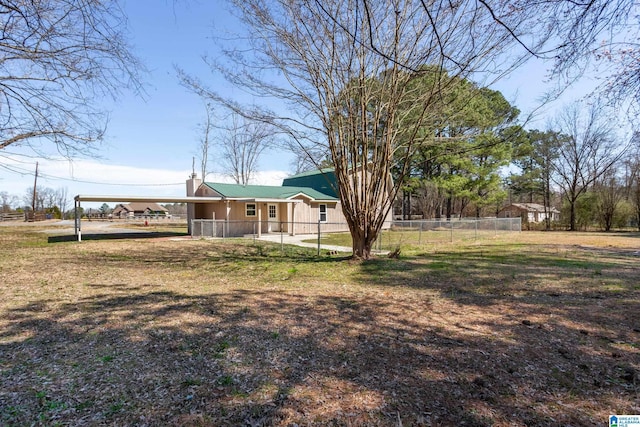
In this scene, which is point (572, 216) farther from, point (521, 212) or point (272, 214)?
point (272, 214)

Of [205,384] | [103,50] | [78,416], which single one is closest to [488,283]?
[205,384]

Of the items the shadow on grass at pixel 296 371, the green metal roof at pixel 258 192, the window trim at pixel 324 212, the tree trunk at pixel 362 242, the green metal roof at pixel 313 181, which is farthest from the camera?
the green metal roof at pixel 313 181

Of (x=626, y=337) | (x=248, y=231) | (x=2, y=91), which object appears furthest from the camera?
(x=248, y=231)

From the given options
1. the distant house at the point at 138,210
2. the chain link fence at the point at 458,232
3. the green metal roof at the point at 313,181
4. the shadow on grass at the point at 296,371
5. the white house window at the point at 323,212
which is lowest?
the shadow on grass at the point at 296,371

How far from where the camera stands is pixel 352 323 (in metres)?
4.15

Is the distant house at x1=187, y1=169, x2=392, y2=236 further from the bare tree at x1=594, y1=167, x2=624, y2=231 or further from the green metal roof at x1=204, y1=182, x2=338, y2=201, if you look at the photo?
the bare tree at x1=594, y1=167, x2=624, y2=231

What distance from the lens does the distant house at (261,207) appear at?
20.0 meters

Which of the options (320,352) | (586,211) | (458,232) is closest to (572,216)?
(586,211)

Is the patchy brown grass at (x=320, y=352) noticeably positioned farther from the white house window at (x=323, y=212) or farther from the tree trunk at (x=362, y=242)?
the white house window at (x=323, y=212)

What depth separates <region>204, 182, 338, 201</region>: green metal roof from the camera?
20.3 metres

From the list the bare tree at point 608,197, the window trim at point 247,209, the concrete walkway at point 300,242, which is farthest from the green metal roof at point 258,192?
the bare tree at point 608,197

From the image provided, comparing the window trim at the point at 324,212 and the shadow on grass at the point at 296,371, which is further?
the window trim at the point at 324,212

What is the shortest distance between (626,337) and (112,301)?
691 centimetres

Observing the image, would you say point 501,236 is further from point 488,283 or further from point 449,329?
point 449,329
